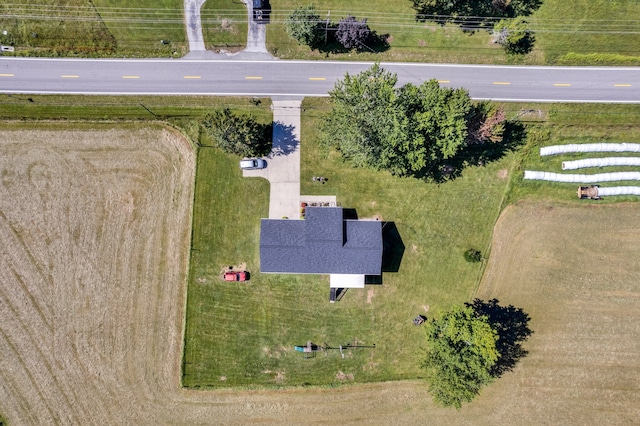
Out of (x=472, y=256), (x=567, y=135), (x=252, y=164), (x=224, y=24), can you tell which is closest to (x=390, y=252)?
(x=472, y=256)

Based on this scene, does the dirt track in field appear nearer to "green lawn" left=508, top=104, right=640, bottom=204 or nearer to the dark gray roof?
"green lawn" left=508, top=104, right=640, bottom=204

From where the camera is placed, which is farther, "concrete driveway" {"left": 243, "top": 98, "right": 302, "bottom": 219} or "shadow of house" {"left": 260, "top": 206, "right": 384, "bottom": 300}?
"concrete driveway" {"left": 243, "top": 98, "right": 302, "bottom": 219}

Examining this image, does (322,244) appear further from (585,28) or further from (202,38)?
(585,28)

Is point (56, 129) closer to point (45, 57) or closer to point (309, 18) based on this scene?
point (45, 57)

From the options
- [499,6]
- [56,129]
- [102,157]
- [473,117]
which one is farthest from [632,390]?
[56,129]

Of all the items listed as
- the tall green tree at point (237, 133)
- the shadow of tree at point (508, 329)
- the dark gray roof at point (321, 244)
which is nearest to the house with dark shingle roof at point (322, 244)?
the dark gray roof at point (321, 244)

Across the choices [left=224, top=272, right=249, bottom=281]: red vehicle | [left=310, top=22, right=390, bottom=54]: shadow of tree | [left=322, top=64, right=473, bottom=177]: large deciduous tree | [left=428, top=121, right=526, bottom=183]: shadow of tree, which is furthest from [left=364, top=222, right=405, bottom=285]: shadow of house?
[left=310, top=22, right=390, bottom=54]: shadow of tree

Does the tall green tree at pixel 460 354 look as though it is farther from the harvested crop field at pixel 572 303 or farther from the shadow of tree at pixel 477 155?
the shadow of tree at pixel 477 155
